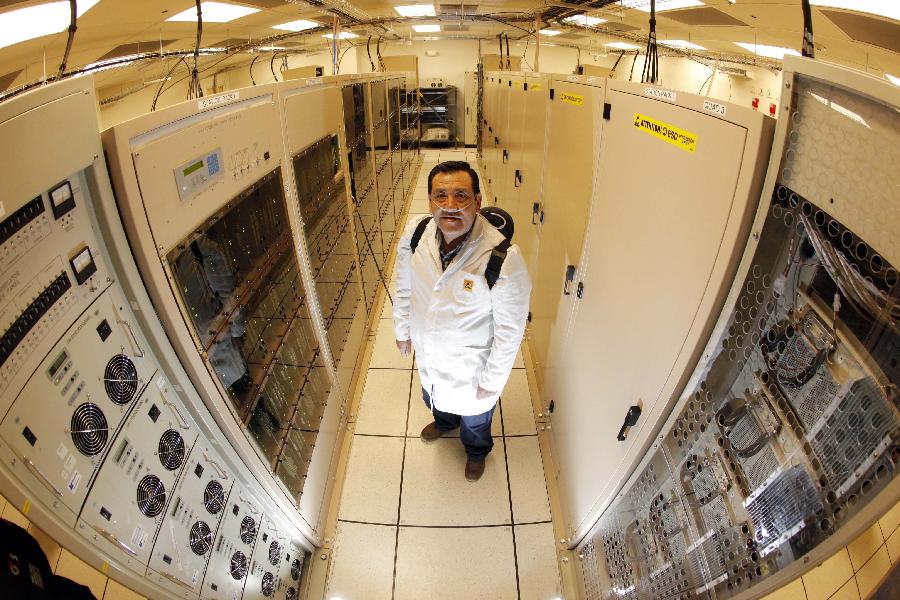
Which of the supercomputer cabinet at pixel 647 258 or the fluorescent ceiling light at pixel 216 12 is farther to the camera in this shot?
the fluorescent ceiling light at pixel 216 12

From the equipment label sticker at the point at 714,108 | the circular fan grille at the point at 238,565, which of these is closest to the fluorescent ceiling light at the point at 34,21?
the circular fan grille at the point at 238,565

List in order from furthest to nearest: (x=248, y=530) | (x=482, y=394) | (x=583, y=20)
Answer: (x=583, y=20) → (x=482, y=394) → (x=248, y=530)

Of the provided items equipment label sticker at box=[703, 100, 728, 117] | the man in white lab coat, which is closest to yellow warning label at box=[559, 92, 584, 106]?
the man in white lab coat

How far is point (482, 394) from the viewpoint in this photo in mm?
2230

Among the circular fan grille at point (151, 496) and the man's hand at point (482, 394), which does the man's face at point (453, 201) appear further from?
the circular fan grille at point (151, 496)

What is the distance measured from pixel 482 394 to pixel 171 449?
1391 millimetres

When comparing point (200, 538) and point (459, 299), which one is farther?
point (459, 299)

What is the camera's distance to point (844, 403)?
742 millimetres

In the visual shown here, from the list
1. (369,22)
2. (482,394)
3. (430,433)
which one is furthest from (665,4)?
(430,433)

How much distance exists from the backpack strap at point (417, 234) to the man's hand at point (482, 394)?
2.55 feet

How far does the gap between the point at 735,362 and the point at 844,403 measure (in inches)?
10.5

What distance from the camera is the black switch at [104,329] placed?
97cm

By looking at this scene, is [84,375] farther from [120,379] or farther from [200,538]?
[200,538]

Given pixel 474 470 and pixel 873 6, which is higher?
pixel 873 6
